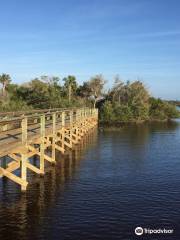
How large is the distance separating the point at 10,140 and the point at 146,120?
71149 mm

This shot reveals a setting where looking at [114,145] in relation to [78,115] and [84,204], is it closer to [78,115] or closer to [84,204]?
[78,115]

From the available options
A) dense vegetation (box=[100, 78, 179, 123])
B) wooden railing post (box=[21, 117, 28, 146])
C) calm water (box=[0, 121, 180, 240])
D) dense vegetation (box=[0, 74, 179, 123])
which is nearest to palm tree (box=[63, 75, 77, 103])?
dense vegetation (box=[0, 74, 179, 123])

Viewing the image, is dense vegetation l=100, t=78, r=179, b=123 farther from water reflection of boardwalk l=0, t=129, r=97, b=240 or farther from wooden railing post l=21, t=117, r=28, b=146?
wooden railing post l=21, t=117, r=28, b=146

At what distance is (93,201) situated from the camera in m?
18.1

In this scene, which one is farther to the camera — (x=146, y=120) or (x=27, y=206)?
(x=146, y=120)

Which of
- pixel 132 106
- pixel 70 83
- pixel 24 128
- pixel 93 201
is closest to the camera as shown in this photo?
pixel 93 201

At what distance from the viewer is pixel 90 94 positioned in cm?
9600

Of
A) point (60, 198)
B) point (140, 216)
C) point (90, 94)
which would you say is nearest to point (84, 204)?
point (60, 198)

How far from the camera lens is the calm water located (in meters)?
14.4

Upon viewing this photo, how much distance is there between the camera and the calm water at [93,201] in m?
14.4

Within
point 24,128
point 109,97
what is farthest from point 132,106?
point 24,128

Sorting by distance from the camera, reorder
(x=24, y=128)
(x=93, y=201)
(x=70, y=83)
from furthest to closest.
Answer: (x=70, y=83) < (x=24, y=128) < (x=93, y=201)

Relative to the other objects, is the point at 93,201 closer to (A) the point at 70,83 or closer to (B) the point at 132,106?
(B) the point at 132,106

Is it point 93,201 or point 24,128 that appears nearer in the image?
point 93,201
